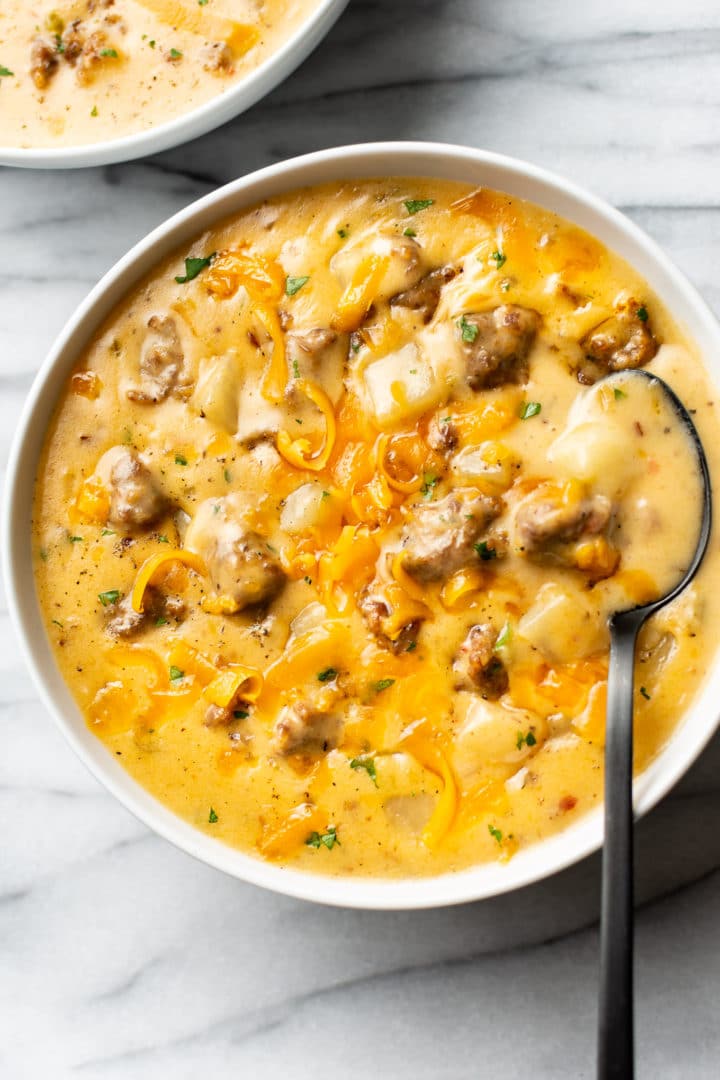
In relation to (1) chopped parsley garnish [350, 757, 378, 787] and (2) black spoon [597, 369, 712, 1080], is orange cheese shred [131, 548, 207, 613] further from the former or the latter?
(2) black spoon [597, 369, 712, 1080]

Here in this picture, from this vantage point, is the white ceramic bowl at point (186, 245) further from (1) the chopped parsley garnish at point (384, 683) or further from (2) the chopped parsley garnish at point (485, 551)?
(2) the chopped parsley garnish at point (485, 551)

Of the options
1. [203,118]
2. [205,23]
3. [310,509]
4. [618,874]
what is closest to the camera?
[618,874]

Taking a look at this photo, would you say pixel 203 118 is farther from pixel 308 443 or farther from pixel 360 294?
pixel 308 443

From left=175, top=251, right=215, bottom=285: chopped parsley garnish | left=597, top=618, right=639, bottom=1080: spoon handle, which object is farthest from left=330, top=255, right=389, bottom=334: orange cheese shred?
left=597, top=618, right=639, bottom=1080: spoon handle

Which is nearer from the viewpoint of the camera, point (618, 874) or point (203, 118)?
point (618, 874)

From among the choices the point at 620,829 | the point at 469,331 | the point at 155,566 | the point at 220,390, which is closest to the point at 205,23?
the point at 220,390

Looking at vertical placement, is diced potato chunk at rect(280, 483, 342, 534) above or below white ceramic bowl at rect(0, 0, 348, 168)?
below
